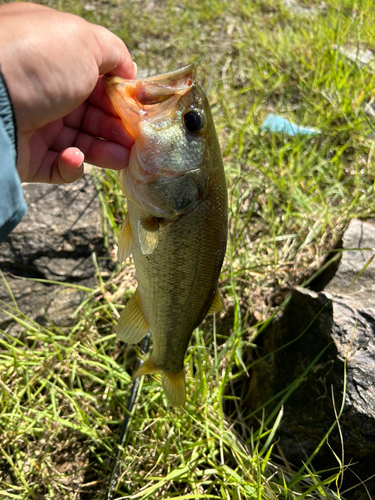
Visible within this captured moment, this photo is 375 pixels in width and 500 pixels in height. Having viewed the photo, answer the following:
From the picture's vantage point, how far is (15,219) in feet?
5.36

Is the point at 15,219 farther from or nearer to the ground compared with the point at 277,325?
farther from the ground

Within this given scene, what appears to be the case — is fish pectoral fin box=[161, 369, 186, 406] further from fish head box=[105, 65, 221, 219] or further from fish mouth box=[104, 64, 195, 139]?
fish mouth box=[104, 64, 195, 139]

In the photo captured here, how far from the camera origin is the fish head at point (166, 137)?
1.64m

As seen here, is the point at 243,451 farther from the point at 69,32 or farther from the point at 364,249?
the point at 69,32

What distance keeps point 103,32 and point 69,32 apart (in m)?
0.19

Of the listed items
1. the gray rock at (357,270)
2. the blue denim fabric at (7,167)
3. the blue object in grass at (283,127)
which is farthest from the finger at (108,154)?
the blue object in grass at (283,127)

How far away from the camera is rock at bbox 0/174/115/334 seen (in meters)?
2.71

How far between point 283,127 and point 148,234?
262 centimetres

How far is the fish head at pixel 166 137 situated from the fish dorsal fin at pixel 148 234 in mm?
49

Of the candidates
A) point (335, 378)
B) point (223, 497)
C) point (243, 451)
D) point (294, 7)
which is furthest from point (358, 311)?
point (294, 7)

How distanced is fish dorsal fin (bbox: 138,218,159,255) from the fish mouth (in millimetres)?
365

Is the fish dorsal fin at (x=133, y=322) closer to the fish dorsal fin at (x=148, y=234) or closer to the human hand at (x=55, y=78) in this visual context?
the fish dorsal fin at (x=148, y=234)

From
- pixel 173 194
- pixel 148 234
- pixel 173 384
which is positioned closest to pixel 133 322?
pixel 173 384

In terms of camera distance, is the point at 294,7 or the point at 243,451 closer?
the point at 243,451
